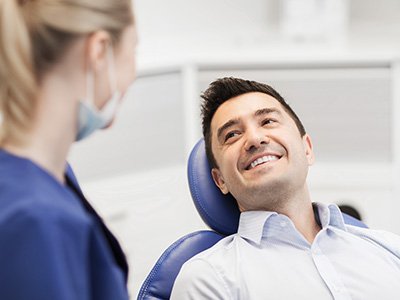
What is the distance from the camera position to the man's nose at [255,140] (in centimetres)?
171

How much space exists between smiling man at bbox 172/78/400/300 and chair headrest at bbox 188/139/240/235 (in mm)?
24

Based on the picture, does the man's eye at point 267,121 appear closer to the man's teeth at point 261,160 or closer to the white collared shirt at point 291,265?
the man's teeth at point 261,160

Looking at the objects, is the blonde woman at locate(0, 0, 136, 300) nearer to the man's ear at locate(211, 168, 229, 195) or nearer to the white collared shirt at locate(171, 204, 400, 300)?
the white collared shirt at locate(171, 204, 400, 300)

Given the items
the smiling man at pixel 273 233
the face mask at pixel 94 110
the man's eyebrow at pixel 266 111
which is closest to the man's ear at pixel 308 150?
the smiling man at pixel 273 233

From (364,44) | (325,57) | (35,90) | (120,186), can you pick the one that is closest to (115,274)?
(35,90)

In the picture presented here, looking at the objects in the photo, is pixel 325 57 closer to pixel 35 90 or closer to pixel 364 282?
pixel 364 282

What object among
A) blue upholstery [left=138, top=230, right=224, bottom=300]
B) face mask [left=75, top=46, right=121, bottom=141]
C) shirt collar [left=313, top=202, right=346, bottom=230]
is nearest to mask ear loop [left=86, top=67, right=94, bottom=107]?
face mask [left=75, top=46, right=121, bottom=141]

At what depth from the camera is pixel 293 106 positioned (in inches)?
122

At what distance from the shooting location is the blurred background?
9.84ft

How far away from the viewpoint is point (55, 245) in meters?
0.89

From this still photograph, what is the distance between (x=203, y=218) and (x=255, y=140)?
24cm

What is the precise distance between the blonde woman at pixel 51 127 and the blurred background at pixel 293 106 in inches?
77.0

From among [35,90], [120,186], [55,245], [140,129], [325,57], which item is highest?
[35,90]

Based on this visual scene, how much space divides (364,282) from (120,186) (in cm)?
157
